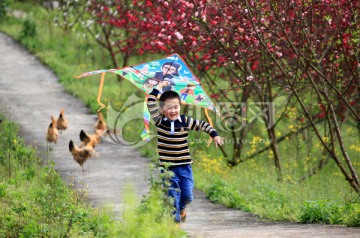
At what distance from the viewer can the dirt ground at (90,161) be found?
924 centimetres

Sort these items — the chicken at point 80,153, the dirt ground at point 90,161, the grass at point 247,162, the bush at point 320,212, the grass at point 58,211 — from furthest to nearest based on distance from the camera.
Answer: the chicken at point 80,153 < the grass at point 247,162 < the bush at point 320,212 < the dirt ground at point 90,161 < the grass at point 58,211

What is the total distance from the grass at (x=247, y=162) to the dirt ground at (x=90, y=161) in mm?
264

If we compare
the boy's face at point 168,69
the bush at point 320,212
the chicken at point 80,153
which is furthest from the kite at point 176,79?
the chicken at point 80,153

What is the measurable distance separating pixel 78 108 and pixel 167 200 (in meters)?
11.9

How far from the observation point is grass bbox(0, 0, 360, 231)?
1034cm

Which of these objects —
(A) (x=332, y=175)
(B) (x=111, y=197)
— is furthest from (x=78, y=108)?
(B) (x=111, y=197)

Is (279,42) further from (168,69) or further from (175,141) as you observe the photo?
(175,141)

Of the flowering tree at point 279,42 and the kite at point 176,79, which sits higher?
the flowering tree at point 279,42

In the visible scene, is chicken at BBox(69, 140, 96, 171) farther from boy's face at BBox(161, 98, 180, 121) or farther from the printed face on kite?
boy's face at BBox(161, 98, 180, 121)

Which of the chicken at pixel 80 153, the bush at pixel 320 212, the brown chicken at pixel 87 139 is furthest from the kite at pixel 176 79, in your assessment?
the brown chicken at pixel 87 139

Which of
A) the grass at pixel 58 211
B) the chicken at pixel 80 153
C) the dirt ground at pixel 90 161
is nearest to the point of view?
the grass at pixel 58 211

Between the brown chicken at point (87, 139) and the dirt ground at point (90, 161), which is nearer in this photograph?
the dirt ground at point (90, 161)

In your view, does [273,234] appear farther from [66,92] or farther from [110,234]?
[66,92]

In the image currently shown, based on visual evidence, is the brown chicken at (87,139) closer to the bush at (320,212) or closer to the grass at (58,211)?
the grass at (58,211)
